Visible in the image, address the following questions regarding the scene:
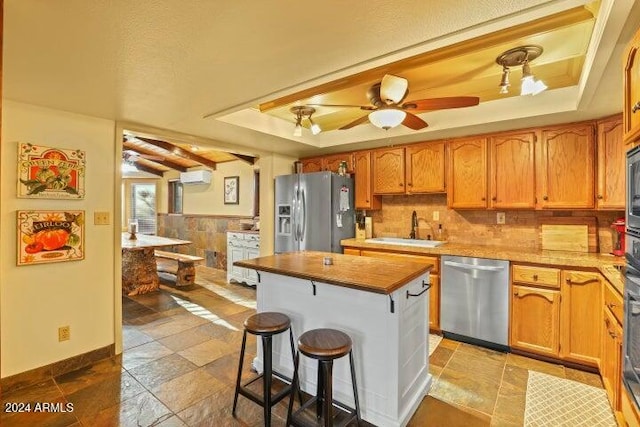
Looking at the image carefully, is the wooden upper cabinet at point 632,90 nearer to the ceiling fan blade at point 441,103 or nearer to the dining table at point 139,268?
the ceiling fan blade at point 441,103

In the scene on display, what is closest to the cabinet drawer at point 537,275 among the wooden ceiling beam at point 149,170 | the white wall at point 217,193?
the white wall at point 217,193

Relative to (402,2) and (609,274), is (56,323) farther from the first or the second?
(609,274)

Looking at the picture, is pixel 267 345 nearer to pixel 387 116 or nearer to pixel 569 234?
pixel 387 116

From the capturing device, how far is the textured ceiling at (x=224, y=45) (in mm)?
1337

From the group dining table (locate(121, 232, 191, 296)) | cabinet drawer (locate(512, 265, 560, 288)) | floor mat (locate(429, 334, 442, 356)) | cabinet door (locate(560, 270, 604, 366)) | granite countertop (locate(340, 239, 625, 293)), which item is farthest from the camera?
dining table (locate(121, 232, 191, 296))

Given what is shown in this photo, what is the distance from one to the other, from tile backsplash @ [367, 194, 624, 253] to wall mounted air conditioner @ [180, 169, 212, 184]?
4005 millimetres

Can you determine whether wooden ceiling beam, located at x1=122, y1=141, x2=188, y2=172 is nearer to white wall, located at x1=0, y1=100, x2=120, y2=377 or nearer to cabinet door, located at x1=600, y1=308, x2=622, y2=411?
white wall, located at x1=0, y1=100, x2=120, y2=377

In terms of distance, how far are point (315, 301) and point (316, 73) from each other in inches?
58.7

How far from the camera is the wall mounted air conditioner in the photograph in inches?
268

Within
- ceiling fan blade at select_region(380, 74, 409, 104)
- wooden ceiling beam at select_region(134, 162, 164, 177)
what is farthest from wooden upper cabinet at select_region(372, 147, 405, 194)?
wooden ceiling beam at select_region(134, 162, 164, 177)

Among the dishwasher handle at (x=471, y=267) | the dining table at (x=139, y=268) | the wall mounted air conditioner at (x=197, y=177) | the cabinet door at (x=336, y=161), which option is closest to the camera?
the dishwasher handle at (x=471, y=267)

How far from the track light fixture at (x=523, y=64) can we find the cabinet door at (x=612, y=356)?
1.47 metres

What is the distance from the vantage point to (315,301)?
7.22 feet

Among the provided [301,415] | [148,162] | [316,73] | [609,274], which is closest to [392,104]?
[316,73]
